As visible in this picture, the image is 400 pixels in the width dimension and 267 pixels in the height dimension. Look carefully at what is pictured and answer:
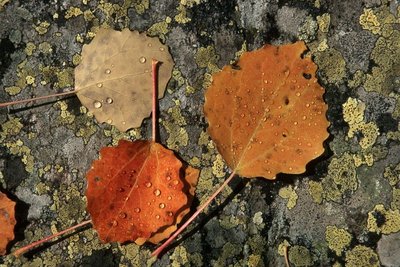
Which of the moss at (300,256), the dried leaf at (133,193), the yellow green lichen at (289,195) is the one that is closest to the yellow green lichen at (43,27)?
the dried leaf at (133,193)

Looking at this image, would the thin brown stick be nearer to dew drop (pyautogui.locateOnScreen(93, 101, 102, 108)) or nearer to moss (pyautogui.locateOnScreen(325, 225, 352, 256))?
dew drop (pyautogui.locateOnScreen(93, 101, 102, 108))

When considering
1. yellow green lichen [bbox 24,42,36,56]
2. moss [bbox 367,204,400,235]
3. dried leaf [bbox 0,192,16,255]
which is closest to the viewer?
moss [bbox 367,204,400,235]

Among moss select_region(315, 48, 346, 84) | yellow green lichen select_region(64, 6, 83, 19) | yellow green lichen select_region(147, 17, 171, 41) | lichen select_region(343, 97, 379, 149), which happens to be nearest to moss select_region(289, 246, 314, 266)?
lichen select_region(343, 97, 379, 149)

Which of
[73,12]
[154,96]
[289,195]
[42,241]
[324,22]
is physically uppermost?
[324,22]

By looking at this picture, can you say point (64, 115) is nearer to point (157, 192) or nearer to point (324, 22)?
point (157, 192)

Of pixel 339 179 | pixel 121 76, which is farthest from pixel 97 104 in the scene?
pixel 339 179

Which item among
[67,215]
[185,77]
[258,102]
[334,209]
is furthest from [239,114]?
[67,215]

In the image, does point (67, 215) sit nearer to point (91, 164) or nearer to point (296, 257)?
point (91, 164)

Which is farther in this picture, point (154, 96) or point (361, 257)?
point (154, 96)
